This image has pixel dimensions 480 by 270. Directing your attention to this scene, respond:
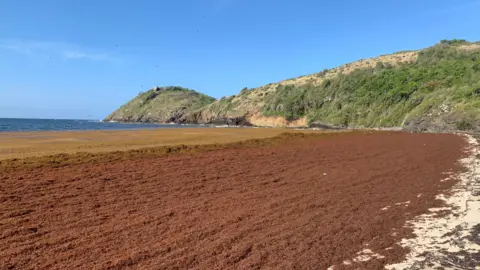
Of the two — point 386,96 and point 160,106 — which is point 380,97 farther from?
point 160,106

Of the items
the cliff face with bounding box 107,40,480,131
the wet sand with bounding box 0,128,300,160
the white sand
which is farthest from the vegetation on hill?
the white sand

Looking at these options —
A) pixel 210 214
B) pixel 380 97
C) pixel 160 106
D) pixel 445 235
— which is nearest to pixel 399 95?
pixel 380 97

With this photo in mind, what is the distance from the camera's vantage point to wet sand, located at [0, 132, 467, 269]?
484 centimetres

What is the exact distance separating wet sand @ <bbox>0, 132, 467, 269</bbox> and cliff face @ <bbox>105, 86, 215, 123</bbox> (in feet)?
340

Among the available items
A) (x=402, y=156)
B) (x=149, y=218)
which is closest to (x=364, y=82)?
(x=402, y=156)

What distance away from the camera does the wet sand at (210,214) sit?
4.84 meters

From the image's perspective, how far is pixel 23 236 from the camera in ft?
18.5

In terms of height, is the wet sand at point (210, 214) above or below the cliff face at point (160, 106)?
below

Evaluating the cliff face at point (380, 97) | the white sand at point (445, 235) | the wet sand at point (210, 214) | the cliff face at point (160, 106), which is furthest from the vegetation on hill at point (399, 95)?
A: the cliff face at point (160, 106)

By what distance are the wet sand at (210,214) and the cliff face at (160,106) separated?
104 m

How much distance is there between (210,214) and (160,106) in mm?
133373

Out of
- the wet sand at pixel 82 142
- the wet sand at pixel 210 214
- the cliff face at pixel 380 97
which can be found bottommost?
the wet sand at pixel 210 214

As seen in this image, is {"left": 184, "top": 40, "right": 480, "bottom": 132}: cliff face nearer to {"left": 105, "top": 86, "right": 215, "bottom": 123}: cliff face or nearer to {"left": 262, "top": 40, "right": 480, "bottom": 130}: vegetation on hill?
{"left": 262, "top": 40, "right": 480, "bottom": 130}: vegetation on hill

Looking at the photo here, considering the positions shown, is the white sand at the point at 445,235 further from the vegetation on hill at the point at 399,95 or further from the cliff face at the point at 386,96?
the vegetation on hill at the point at 399,95
